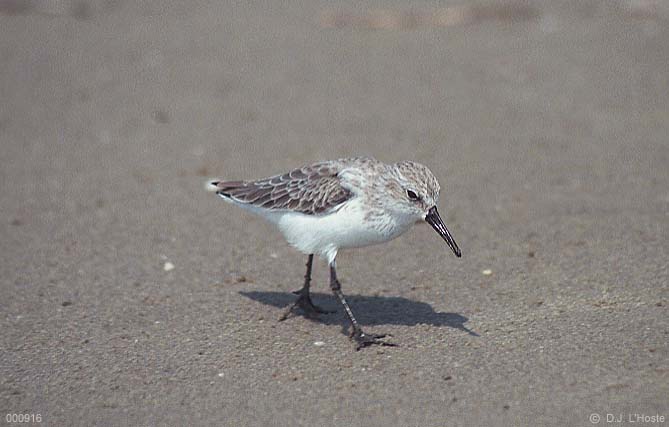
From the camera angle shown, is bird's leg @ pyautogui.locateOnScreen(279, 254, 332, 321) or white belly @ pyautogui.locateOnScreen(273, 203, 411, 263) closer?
white belly @ pyautogui.locateOnScreen(273, 203, 411, 263)

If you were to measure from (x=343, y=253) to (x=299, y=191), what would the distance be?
1.60 meters

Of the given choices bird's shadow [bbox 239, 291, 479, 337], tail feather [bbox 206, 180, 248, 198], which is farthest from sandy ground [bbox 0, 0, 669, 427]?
tail feather [bbox 206, 180, 248, 198]

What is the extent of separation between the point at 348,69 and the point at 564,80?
9.37 feet

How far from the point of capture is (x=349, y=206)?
6.04m

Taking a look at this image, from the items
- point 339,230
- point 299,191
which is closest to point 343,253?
point 299,191

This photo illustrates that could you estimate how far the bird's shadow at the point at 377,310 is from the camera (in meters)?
6.41

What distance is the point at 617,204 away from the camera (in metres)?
8.22

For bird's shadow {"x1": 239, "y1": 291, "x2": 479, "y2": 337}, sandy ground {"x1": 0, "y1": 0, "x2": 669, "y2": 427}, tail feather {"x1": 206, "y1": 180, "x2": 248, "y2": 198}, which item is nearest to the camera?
sandy ground {"x1": 0, "y1": 0, "x2": 669, "y2": 427}

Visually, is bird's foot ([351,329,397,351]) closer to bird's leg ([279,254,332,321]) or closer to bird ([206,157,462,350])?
bird ([206,157,462,350])

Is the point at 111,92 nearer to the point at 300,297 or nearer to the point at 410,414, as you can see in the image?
the point at 300,297

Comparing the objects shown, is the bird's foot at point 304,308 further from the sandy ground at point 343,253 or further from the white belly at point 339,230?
the white belly at point 339,230

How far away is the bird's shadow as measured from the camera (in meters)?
6.41

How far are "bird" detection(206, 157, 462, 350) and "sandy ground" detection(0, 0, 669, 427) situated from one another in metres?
0.64

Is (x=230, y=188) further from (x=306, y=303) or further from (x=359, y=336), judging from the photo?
(x=359, y=336)
